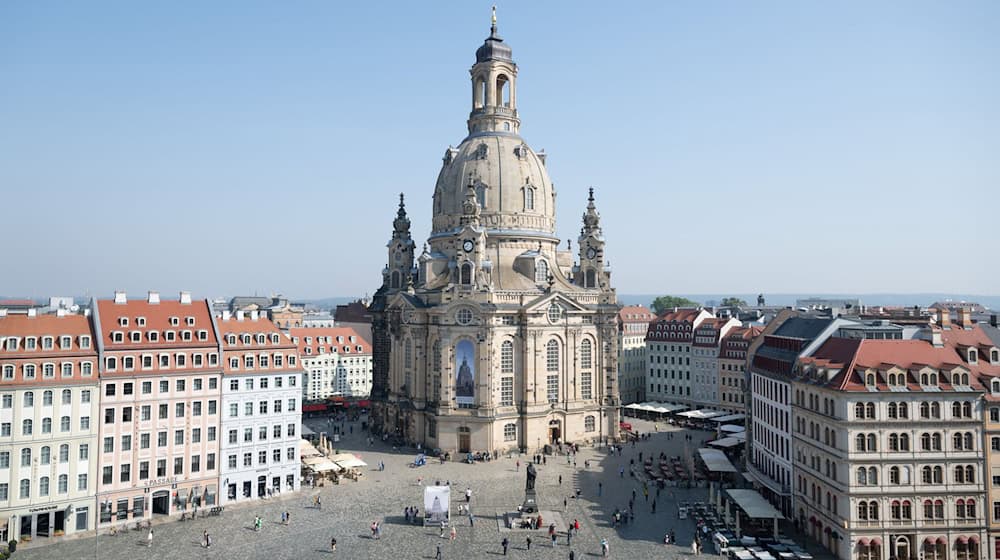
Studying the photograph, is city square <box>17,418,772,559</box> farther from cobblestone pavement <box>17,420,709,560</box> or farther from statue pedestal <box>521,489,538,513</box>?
statue pedestal <box>521,489,538,513</box>

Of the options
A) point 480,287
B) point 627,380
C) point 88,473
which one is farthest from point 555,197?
point 88,473

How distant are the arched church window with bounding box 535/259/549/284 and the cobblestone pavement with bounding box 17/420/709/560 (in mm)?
26865

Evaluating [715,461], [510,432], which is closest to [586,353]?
[510,432]

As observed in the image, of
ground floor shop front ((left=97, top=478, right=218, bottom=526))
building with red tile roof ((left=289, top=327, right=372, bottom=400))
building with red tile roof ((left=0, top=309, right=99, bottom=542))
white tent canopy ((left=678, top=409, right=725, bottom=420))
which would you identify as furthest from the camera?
building with red tile roof ((left=289, top=327, right=372, bottom=400))

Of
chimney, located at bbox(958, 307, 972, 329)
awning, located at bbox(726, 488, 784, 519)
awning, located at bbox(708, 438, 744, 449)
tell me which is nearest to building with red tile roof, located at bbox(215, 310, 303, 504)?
awning, located at bbox(726, 488, 784, 519)

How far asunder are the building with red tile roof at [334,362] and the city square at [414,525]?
142 feet

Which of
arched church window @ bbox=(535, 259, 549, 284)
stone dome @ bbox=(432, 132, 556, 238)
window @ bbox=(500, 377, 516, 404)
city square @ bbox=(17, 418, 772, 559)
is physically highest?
stone dome @ bbox=(432, 132, 556, 238)

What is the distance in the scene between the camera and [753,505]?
2297 inches

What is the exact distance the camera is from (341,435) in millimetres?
101938

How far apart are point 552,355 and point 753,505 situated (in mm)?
39701

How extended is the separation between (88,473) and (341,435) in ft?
A: 150

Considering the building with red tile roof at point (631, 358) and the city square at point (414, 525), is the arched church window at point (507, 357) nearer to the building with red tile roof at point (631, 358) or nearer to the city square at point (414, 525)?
the city square at point (414, 525)

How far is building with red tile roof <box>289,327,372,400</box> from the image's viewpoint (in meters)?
124

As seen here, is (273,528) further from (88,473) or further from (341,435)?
(341,435)
